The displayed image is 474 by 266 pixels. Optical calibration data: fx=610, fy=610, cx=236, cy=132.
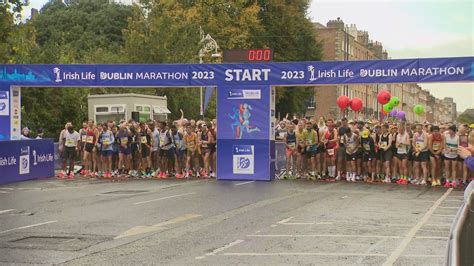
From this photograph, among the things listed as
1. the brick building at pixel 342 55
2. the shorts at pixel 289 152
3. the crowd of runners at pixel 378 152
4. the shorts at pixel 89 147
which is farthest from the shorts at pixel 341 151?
the brick building at pixel 342 55

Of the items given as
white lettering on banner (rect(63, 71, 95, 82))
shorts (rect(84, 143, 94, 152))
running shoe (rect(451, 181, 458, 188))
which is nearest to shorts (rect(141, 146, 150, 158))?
shorts (rect(84, 143, 94, 152))

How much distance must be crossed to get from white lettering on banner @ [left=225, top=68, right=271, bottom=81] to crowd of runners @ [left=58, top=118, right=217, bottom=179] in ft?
7.23

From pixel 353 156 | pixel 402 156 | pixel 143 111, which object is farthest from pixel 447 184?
pixel 143 111

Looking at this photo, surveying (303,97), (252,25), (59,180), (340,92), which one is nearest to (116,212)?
(59,180)

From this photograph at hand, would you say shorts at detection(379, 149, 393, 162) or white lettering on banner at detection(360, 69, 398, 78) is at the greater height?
white lettering on banner at detection(360, 69, 398, 78)

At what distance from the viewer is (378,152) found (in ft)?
66.6

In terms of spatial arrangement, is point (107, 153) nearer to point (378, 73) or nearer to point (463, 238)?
point (378, 73)

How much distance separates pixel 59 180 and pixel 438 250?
15.4 m

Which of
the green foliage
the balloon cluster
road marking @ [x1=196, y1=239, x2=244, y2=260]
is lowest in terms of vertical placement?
road marking @ [x1=196, y1=239, x2=244, y2=260]

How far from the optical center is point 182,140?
22.2m

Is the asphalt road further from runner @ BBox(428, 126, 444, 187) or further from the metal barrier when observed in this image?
the metal barrier

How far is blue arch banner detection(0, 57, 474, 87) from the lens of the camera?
762 inches

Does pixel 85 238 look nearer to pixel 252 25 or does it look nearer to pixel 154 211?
pixel 154 211

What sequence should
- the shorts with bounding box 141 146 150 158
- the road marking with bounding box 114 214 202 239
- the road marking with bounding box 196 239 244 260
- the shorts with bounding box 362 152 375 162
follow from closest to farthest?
1. the road marking with bounding box 196 239 244 260
2. the road marking with bounding box 114 214 202 239
3. the shorts with bounding box 362 152 375 162
4. the shorts with bounding box 141 146 150 158
